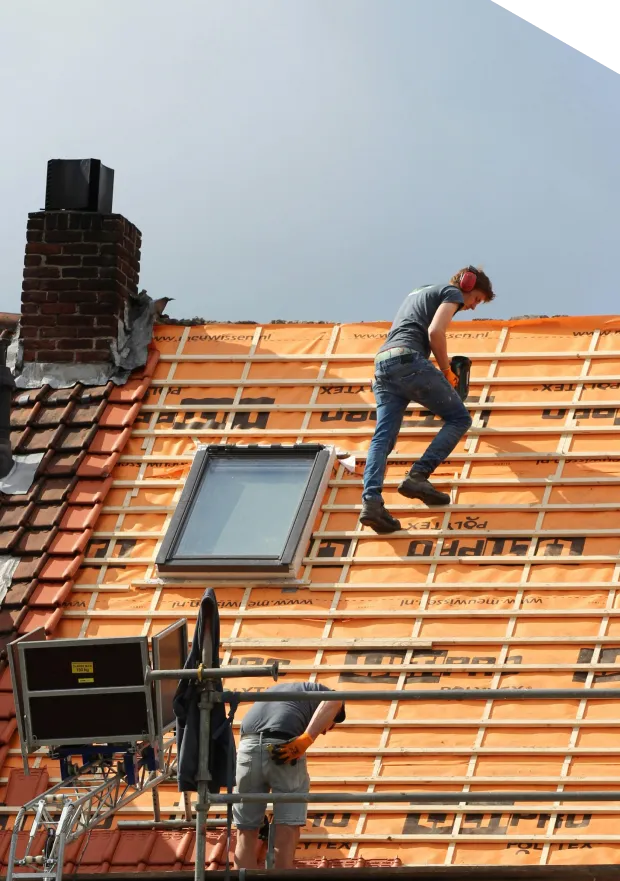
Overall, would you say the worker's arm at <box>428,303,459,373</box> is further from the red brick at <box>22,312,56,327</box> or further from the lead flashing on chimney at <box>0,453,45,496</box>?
the red brick at <box>22,312,56,327</box>

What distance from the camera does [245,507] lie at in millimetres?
8398

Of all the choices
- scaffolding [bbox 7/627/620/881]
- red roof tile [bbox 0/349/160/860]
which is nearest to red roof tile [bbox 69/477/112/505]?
red roof tile [bbox 0/349/160/860]

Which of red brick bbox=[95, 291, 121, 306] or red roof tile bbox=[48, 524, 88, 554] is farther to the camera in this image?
red brick bbox=[95, 291, 121, 306]

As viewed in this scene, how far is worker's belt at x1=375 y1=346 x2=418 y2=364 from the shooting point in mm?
8227

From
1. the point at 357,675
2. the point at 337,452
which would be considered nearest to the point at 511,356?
the point at 337,452

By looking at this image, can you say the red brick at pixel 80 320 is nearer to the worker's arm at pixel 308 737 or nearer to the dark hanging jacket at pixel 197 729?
the dark hanging jacket at pixel 197 729

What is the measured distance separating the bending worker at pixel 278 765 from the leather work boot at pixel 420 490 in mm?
2170

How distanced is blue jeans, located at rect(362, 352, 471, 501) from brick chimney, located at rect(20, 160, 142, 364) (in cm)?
243

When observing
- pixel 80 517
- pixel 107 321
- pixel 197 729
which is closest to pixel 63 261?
pixel 107 321

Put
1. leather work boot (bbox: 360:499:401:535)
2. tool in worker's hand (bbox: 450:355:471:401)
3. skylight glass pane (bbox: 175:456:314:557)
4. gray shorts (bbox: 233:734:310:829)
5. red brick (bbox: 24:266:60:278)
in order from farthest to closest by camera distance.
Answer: red brick (bbox: 24:266:60:278), tool in worker's hand (bbox: 450:355:471:401), skylight glass pane (bbox: 175:456:314:557), leather work boot (bbox: 360:499:401:535), gray shorts (bbox: 233:734:310:829)

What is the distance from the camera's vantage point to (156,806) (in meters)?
6.58

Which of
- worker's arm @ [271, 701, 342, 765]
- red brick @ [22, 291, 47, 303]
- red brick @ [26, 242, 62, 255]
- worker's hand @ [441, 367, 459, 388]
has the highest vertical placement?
red brick @ [26, 242, 62, 255]

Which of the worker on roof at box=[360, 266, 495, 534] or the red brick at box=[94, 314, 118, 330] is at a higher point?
the red brick at box=[94, 314, 118, 330]

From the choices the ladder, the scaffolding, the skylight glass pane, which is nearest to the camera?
the scaffolding
